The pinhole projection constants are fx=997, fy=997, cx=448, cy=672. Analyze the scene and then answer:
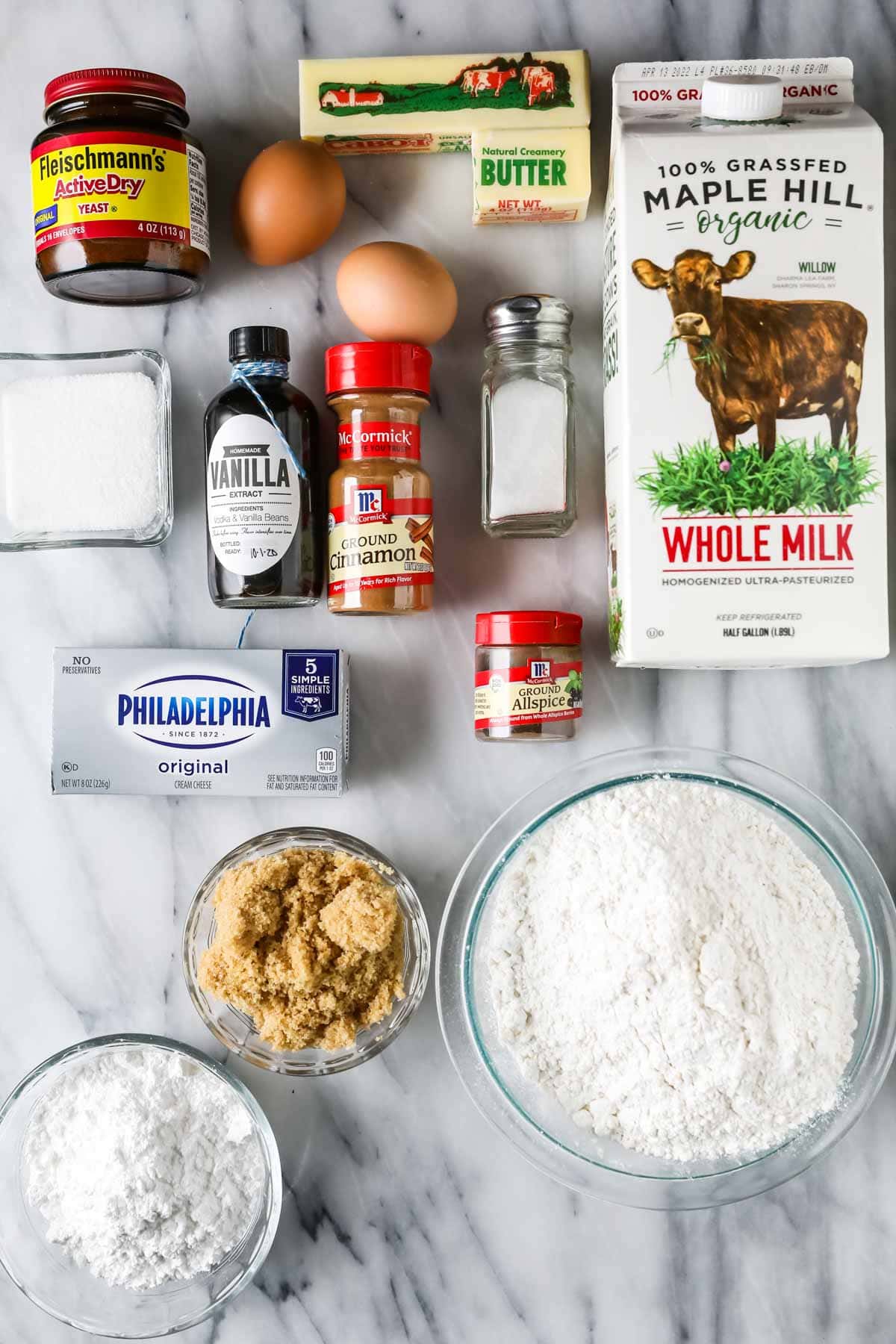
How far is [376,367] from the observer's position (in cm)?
94

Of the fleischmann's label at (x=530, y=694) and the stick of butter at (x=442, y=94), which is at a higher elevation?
the stick of butter at (x=442, y=94)

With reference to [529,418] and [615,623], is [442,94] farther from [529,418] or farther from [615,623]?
[615,623]

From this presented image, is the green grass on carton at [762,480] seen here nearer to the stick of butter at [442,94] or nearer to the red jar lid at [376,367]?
the red jar lid at [376,367]

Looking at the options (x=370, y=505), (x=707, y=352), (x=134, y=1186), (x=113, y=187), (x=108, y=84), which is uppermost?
(x=108, y=84)

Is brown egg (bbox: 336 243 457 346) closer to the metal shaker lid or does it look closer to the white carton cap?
the metal shaker lid

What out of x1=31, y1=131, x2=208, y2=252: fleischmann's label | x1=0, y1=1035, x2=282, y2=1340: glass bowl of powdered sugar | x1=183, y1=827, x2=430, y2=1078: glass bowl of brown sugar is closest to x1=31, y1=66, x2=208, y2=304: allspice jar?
x1=31, y1=131, x2=208, y2=252: fleischmann's label

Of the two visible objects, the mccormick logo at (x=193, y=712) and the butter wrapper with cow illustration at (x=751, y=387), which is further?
the mccormick logo at (x=193, y=712)

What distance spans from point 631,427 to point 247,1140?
771 millimetres

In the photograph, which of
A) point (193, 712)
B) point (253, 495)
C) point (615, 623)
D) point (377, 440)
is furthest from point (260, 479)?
point (615, 623)

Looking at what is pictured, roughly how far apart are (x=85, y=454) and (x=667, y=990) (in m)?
0.76

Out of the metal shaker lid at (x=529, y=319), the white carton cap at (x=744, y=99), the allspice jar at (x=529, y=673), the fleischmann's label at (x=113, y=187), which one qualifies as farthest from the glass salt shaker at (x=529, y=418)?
the fleischmann's label at (x=113, y=187)

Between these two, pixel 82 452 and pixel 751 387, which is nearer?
pixel 751 387

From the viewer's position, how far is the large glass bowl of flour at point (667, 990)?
889 millimetres

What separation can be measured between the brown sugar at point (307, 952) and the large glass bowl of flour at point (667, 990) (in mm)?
97
